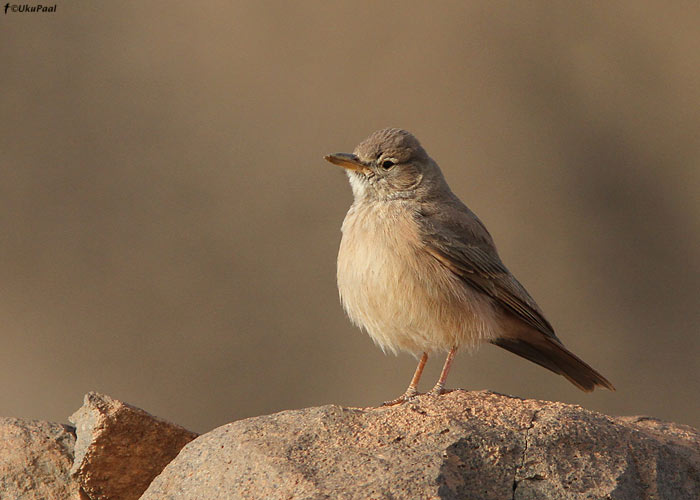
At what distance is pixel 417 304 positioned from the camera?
4.98 m

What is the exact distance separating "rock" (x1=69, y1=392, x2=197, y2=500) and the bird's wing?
6.20 ft

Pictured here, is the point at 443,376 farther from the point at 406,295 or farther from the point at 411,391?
the point at 406,295

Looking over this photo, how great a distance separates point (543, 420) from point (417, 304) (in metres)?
1.36

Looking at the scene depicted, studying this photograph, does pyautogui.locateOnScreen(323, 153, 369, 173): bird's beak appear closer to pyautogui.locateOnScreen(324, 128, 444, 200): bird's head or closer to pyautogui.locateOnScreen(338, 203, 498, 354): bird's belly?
pyautogui.locateOnScreen(324, 128, 444, 200): bird's head

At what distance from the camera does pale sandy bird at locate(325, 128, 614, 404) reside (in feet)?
16.5

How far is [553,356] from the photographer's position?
5.51 metres

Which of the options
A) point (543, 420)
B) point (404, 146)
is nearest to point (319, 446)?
point (543, 420)

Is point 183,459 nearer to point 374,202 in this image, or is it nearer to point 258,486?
point 258,486

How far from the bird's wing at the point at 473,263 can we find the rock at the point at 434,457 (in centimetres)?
133

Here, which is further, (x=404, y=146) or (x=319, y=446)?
(x=404, y=146)

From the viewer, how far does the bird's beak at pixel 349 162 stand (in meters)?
5.56

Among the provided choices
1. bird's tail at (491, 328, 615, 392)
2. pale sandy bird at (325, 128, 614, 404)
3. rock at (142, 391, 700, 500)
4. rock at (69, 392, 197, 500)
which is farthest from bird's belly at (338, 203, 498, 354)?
rock at (69, 392, 197, 500)

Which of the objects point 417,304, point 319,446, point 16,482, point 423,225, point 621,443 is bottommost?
point 16,482

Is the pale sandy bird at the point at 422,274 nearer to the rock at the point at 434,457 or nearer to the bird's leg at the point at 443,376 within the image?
the bird's leg at the point at 443,376
